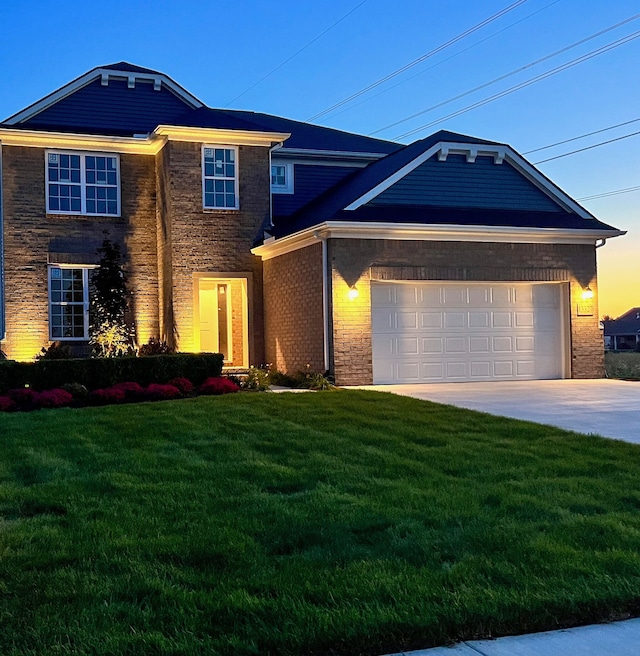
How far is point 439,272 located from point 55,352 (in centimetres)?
876

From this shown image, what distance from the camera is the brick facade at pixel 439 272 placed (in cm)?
1599

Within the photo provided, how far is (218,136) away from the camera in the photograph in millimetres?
18891

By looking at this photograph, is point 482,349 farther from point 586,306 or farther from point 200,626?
point 200,626

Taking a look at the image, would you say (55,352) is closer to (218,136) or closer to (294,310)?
(294,310)

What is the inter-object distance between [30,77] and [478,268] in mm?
20607

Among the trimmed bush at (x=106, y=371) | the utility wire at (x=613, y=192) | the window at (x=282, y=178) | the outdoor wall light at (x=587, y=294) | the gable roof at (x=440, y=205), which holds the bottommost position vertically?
the trimmed bush at (x=106, y=371)

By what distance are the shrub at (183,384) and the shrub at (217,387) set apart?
232 millimetres

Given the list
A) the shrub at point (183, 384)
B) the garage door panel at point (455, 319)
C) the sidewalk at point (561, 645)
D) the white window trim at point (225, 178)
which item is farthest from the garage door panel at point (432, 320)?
the sidewalk at point (561, 645)

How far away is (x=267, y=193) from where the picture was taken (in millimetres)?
19531

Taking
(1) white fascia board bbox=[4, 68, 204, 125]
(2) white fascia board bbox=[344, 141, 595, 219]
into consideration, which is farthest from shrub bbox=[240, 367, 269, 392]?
(1) white fascia board bbox=[4, 68, 204, 125]

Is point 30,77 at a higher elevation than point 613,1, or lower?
higher

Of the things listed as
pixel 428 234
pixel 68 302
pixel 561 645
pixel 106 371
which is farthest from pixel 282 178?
pixel 561 645

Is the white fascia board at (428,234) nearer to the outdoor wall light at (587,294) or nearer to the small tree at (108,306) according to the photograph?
the outdoor wall light at (587,294)

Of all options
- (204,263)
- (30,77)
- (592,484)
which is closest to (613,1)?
(204,263)
